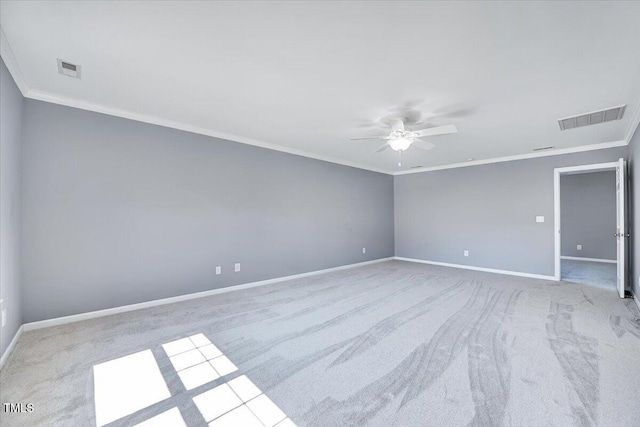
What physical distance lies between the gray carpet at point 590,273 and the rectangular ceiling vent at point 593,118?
2939 mm

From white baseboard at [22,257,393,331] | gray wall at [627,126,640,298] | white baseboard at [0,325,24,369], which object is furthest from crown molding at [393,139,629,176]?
white baseboard at [0,325,24,369]

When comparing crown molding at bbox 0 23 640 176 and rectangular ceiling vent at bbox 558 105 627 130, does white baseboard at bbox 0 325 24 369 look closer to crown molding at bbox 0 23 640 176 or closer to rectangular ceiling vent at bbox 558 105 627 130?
crown molding at bbox 0 23 640 176

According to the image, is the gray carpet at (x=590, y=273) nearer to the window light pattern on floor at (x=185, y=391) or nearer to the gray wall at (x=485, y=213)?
the gray wall at (x=485, y=213)

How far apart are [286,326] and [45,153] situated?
3199 millimetres

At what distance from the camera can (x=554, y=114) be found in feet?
10.9

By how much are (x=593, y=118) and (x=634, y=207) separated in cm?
164

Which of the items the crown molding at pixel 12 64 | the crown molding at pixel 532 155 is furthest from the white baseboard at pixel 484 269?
the crown molding at pixel 12 64

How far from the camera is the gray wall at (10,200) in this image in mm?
2227

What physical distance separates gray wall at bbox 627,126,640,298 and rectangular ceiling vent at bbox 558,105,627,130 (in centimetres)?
58

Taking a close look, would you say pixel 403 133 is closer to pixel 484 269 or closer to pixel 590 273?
pixel 484 269

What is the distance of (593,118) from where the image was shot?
3.45 m

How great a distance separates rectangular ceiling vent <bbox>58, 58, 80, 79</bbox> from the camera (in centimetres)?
235

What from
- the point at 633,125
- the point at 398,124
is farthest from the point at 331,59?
the point at 633,125

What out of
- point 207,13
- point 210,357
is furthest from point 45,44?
point 210,357
